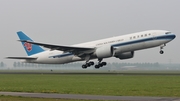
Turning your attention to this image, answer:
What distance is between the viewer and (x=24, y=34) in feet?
233

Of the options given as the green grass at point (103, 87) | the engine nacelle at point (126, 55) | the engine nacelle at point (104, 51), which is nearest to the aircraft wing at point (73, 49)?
the engine nacelle at point (104, 51)

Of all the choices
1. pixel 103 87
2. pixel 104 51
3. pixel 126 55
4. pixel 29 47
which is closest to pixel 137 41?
pixel 104 51

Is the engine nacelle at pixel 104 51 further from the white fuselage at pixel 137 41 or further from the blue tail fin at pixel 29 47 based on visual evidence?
the blue tail fin at pixel 29 47

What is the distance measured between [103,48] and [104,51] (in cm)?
62

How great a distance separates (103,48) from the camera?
187 feet

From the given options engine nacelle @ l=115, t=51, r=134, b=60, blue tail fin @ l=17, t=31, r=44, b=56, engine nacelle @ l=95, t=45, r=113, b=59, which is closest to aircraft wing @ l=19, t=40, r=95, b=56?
engine nacelle @ l=95, t=45, r=113, b=59

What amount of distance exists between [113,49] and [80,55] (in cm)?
711

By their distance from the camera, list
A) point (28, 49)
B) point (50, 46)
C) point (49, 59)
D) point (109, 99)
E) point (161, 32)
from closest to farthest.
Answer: point (109, 99)
point (161, 32)
point (50, 46)
point (49, 59)
point (28, 49)

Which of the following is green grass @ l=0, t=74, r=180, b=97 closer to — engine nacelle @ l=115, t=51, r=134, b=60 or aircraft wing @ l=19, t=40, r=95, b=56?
aircraft wing @ l=19, t=40, r=95, b=56

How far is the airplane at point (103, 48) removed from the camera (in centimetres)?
5450

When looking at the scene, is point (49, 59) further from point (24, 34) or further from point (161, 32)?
point (161, 32)

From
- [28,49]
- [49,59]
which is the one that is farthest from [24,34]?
[49,59]

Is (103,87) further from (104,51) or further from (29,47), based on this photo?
(29,47)

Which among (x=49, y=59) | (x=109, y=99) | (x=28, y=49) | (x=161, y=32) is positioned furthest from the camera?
(x=28, y=49)
